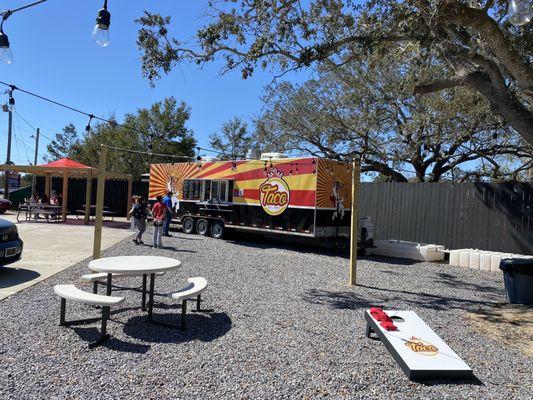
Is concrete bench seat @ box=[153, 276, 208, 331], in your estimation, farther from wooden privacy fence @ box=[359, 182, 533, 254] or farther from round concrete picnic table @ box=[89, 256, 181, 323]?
wooden privacy fence @ box=[359, 182, 533, 254]

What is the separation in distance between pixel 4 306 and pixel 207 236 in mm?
10720

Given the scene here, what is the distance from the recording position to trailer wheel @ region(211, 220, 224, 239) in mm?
16094

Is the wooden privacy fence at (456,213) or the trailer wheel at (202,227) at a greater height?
the wooden privacy fence at (456,213)

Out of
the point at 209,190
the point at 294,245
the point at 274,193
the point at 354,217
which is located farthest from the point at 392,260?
the point at 209,190

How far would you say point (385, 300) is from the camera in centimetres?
744

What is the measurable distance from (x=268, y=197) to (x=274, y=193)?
0.97 ft

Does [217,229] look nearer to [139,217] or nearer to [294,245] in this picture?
[294,245]

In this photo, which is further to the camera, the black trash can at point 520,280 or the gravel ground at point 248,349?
the black trash can at point 520,280

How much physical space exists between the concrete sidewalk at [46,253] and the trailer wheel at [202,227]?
8.04 ft

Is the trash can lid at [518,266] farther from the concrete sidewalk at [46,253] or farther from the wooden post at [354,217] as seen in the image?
the concrete sidewalk at [46,253]

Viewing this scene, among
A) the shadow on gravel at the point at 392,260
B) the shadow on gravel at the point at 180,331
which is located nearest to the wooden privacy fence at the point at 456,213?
the shadow on gravel at the point at 392,260

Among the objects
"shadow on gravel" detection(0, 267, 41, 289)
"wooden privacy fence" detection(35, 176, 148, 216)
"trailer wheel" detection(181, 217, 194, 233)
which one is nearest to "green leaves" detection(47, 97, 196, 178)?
"wooden privacy fence" detection(35, 176, 148, 216)

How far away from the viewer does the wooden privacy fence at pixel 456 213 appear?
12.2 metres

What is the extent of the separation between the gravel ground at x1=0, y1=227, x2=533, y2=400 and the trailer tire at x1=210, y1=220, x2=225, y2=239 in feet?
24.9
